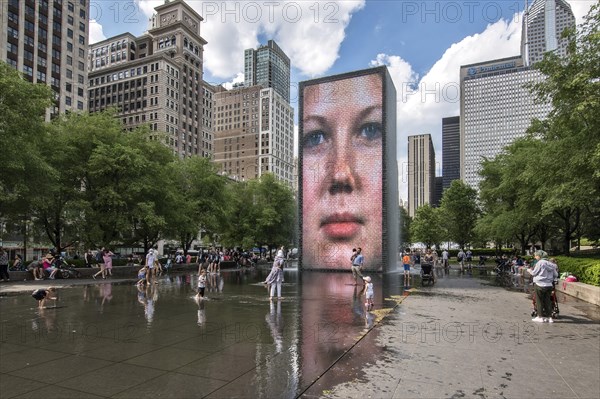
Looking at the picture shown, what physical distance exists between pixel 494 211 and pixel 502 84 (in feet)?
84.6

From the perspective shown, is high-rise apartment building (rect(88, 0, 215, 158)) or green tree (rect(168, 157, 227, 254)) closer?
green tree (rect(168, 157, 227, 254))

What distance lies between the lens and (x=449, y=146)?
187500 mm

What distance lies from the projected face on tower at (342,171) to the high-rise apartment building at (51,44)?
61.1m

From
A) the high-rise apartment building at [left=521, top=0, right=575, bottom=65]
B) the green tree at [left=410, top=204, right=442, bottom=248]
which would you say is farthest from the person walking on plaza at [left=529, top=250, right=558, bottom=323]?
the green tree at [left=410, top=204, right=442, bottom=248]

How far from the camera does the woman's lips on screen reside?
3594cm

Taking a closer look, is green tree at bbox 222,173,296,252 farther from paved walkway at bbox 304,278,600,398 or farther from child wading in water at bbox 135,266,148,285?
paved walkway at bbox 304,278,600,398

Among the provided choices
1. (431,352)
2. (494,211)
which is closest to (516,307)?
(431,352)

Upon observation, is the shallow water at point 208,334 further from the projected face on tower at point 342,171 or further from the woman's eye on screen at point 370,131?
the woman's eye on screen at point 370,131

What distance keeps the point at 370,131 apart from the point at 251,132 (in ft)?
374

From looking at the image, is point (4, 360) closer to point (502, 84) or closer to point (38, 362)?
point (38, 362)

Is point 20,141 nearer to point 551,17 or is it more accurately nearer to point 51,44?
point 551,17

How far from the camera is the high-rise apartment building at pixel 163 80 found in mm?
111812

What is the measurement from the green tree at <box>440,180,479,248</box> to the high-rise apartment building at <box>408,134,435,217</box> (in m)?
107

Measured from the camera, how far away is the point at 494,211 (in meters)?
43.0
